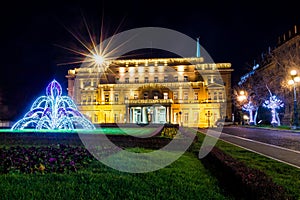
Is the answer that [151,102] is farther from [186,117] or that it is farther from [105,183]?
[105,183]

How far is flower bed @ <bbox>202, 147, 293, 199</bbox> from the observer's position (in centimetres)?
438

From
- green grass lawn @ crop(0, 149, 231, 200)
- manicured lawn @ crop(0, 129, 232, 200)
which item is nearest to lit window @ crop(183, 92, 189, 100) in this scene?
manicured lawn @ crop(0, 129, 232, 200)

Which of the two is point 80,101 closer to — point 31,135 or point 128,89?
point 128,89

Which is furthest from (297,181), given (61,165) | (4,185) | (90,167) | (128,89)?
(128,89)

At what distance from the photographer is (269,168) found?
28.7 feet

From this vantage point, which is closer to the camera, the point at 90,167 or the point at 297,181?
the point at 297,181

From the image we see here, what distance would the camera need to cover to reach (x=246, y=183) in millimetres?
4902

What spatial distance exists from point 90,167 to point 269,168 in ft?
16.3

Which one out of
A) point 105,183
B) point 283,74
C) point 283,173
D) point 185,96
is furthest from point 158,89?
point 105,183

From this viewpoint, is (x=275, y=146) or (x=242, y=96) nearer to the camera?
(x=275, y=146)

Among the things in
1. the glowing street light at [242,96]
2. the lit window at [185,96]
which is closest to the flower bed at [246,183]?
the glowing street light at [242,96]

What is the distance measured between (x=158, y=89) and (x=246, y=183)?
58.5 meters

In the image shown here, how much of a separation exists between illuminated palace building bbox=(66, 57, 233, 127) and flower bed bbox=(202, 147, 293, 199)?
52.4 m

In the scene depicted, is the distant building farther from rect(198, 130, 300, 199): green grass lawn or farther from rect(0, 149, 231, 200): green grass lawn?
rect(0, 149, 231, 200): green grass lawn
